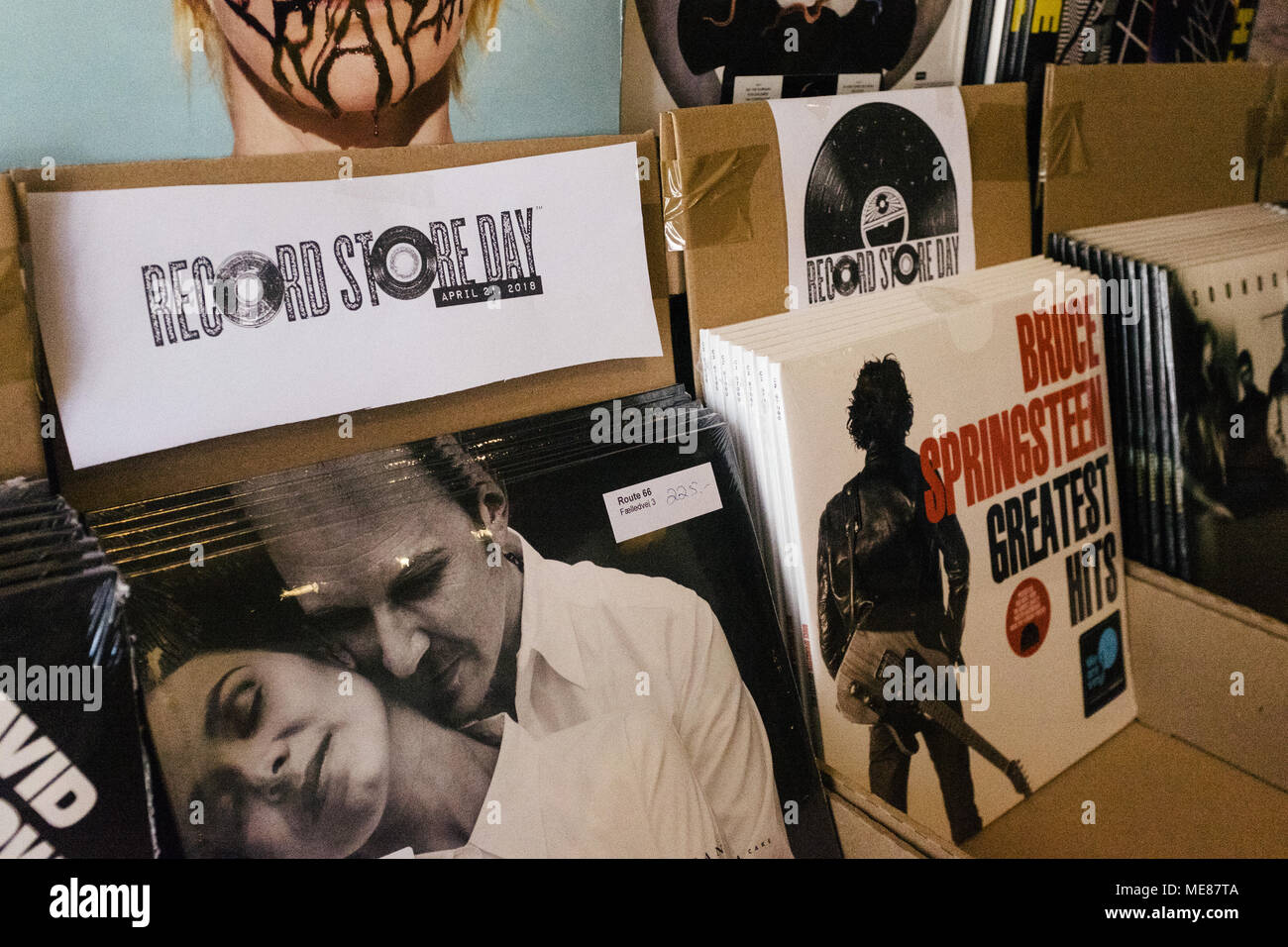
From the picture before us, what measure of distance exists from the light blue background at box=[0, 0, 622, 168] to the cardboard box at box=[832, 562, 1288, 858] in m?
0.97

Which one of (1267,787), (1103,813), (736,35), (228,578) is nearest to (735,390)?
(736,35)

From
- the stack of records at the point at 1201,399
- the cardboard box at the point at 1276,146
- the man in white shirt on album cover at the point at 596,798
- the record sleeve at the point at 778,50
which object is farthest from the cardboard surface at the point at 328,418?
the cardboard box at the point at 1276,146

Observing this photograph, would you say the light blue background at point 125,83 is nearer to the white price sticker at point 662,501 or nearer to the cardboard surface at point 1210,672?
the white price sticker at point 662,501

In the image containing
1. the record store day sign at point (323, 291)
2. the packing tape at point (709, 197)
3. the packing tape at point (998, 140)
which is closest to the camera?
the record store day sign at point (323, 291)

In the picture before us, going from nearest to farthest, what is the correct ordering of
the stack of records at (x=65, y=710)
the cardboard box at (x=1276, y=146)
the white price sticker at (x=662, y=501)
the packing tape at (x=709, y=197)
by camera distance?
the stack of records at (x=65, y=710), the white price sticker at (x=662, y=501), the packing tape at (x=709, y=197), the cardboard box at (x=1276, y=146)

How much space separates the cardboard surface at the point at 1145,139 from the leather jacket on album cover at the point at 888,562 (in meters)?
0.60

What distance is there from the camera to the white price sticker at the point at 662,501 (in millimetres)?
919

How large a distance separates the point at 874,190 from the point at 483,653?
801 mm

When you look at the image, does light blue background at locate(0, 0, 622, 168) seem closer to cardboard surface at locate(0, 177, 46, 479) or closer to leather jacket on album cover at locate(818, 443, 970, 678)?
cardboard surface at locate(0, 177, 46, 479)

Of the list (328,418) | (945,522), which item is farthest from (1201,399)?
(328,418)

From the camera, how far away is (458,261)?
2.98 feet

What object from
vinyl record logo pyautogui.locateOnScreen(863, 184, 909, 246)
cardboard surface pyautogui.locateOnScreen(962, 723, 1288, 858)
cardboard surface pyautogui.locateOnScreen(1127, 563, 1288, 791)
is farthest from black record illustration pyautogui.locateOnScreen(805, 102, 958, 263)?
cardboard surface pyautogui.locateOnScreen(962, 723, 1288, 858)

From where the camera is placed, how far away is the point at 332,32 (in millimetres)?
852

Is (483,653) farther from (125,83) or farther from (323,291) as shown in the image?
(125,83)
